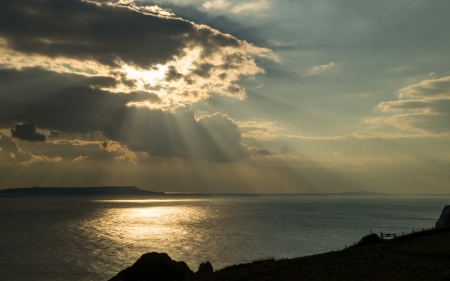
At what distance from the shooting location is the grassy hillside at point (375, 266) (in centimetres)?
2850

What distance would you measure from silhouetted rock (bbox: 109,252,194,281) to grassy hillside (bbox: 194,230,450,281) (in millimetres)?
6063

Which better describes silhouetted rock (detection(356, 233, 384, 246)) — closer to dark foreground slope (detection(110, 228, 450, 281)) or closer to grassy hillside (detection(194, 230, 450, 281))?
dark foreground slope (detection(110, 228, 450, 281))

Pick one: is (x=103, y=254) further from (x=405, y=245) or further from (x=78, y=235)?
(x=405, y=245)

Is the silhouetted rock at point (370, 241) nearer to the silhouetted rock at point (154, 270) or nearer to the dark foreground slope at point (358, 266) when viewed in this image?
the dark foreground slope at point (358, 266)

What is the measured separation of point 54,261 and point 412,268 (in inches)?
2460

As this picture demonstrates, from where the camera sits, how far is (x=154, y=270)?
4094 centimetres

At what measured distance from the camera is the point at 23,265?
213ft

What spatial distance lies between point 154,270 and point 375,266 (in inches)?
922

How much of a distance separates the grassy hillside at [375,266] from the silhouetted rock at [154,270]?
6063mm

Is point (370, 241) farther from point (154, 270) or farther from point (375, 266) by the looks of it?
point (154, 270)

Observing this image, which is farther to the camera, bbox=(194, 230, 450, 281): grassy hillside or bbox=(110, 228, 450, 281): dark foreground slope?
bbox=(110, 228, 450, 281): dark foreground slope

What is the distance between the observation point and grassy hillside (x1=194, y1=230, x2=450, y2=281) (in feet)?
93.5

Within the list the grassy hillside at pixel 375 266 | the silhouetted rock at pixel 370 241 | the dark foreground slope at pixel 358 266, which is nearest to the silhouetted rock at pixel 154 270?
the dark foreground slope at pixel 358 266

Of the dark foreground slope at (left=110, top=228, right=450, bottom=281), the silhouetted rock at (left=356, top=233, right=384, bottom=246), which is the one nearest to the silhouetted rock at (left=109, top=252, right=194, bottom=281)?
the dark foreground slope at (left=110, top=228, right=450, bottom=281)
